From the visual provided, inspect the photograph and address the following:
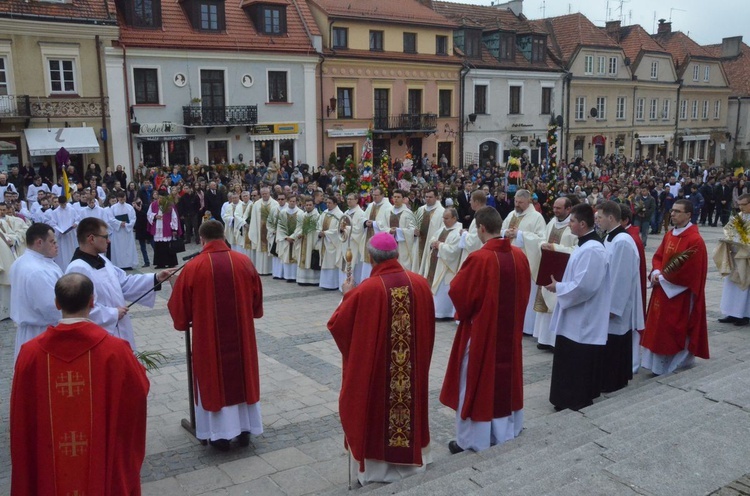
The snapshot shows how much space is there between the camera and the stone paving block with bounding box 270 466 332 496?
5.28 meters

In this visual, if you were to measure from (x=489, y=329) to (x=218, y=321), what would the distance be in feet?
7.67

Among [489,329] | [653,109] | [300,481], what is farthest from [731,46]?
[300,481]

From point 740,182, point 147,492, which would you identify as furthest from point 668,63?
point 147,492

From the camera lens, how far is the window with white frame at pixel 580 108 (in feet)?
131

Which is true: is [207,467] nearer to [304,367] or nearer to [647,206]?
[304,367]

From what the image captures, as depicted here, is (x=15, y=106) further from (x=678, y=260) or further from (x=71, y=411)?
(x=678, y=260)

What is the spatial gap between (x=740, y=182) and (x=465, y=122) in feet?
49.8

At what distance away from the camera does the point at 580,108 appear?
40.1 meters

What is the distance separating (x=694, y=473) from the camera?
13.6ft

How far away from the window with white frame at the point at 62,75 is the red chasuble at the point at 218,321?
70.1 feet

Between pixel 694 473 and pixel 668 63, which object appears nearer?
pixel 694 473

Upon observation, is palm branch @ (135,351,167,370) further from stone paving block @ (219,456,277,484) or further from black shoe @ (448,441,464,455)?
black shoe @ (448,441,464,455)

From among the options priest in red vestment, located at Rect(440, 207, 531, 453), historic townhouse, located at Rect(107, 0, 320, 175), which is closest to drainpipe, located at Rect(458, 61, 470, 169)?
historic townhouse, located at Rect(107, 0, 320, 175)

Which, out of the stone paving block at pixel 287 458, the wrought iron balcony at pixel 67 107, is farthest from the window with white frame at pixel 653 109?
the stone paving block at pixel 287 458
